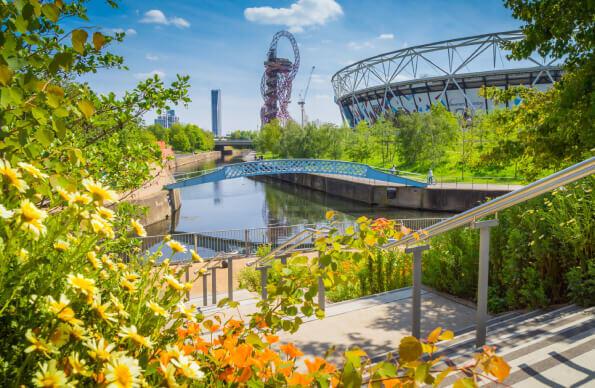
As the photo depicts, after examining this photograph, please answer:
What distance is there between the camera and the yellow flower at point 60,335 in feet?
2.93

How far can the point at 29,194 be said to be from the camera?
1.31 meters

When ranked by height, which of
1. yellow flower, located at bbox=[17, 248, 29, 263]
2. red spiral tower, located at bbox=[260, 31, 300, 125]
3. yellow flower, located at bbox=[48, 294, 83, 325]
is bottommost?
yellow flower, located at bbox=[48, 294, 83, 325]

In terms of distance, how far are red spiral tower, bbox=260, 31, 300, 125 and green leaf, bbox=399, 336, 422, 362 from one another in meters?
102

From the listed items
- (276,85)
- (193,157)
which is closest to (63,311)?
(193,157)

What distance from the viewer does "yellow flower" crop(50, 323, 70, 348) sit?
0.89 metres

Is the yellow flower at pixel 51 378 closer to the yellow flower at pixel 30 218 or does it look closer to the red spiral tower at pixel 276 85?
the yellow flower at pixel 30 218

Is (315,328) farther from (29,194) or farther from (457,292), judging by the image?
(29,194)

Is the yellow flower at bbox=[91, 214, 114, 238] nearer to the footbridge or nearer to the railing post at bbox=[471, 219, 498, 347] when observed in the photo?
the railing post at bbox=[471, 219, 498, 347]

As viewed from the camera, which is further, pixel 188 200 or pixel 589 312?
pixel 188 200

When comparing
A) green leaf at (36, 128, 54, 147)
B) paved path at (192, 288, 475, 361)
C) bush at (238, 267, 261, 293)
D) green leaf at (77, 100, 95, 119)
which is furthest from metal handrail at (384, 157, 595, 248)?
bush at (238, 267, 261, 293)

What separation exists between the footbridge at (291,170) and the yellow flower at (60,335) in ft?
97.1

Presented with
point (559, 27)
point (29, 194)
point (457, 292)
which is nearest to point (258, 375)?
point (29, 194)

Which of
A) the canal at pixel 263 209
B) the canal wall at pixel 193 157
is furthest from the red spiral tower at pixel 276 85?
the canal at pixel 263 209

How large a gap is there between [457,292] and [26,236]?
4.25 m
